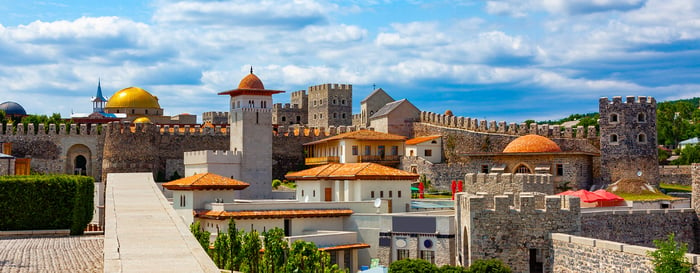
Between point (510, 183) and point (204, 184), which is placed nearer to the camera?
point (510, 183)

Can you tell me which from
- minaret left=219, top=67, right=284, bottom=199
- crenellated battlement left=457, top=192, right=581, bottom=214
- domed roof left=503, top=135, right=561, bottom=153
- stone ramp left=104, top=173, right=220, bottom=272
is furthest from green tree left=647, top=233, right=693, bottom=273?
minaret left=219, top=67, right=284, bottom=199

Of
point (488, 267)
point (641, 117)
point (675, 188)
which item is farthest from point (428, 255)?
point (675, 188)

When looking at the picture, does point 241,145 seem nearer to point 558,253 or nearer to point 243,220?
point 243,220

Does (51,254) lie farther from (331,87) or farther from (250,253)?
(331,87)

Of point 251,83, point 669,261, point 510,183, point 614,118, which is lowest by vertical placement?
point 669,261

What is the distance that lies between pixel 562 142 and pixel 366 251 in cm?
1839

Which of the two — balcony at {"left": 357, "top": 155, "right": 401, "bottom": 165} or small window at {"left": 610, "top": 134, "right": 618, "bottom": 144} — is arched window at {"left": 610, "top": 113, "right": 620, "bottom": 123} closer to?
small window at {"left": 610, "top": 134, "right": 618, "bottom": 144}

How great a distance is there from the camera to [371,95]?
3061 inches

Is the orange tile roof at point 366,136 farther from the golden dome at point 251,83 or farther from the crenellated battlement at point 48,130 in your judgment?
the crenellated battlement at point 48,130

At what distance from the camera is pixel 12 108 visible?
3164 inches

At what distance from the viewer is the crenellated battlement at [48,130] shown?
5716 centimetres

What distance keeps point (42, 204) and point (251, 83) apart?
21.8m

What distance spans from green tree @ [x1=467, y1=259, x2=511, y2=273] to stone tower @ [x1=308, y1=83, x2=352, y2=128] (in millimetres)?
50385

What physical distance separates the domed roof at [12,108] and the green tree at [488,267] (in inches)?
2422
